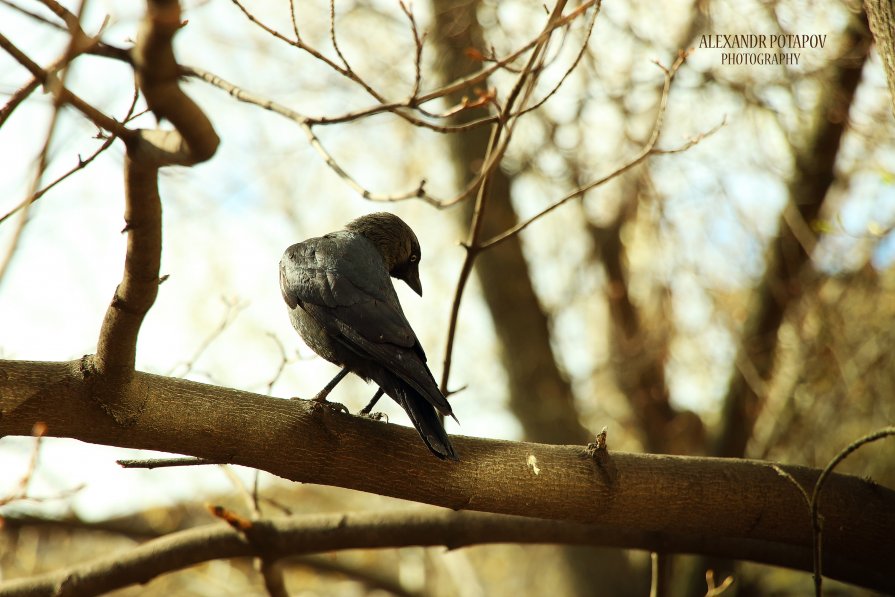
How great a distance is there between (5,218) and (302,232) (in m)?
7.63

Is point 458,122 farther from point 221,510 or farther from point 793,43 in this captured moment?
point 221,510

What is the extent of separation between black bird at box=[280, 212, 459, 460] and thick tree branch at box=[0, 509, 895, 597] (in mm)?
711

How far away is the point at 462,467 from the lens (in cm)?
301

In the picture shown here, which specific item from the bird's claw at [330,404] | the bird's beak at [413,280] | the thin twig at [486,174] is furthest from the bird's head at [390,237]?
the bird's claw at [330,404]

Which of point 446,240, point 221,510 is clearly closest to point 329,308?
point 221,510

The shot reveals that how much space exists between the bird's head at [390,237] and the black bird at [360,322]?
Result: 0.60 feet

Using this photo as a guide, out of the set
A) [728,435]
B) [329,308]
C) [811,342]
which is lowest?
[329,308]

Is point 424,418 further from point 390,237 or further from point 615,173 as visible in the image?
point 390,237

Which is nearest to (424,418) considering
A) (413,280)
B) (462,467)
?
(462,467)

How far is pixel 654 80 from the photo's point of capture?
20.7 ft

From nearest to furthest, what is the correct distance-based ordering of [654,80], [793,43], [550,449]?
[550,449]
[793,43]
[654,80]

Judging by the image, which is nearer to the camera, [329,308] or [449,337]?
[329,308]

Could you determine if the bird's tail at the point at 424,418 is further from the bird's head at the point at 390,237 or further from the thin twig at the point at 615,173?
the bird's head at the point at 390,237

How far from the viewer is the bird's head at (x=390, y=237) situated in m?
4.17
